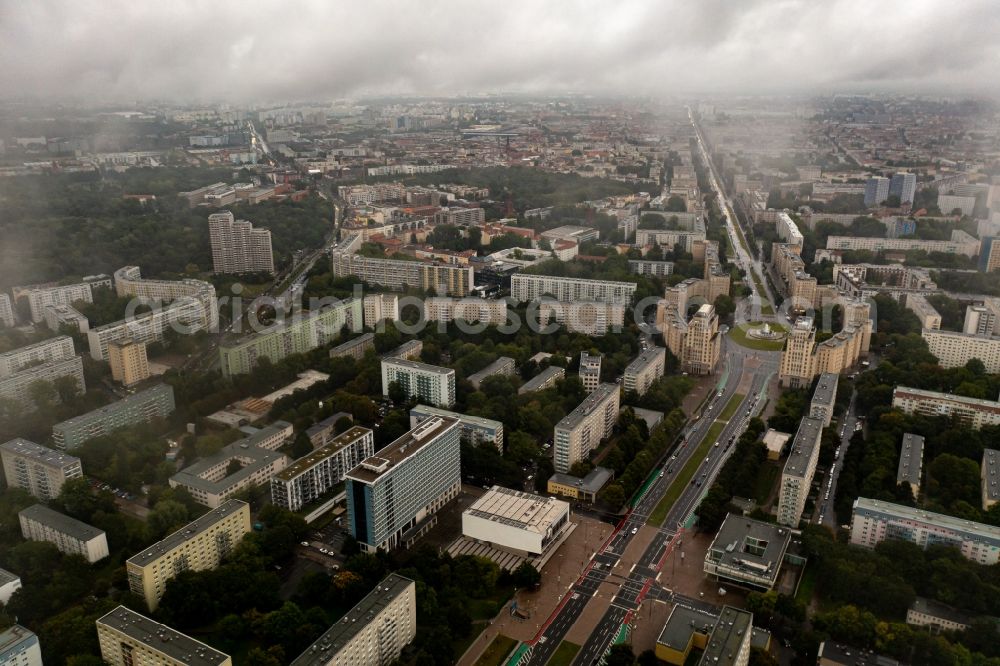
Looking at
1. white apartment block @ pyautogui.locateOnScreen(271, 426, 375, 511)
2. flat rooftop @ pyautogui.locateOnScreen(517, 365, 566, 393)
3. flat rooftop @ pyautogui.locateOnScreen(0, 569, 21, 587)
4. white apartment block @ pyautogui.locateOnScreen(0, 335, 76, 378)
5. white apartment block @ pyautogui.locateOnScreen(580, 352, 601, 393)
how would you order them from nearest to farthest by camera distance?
flat rooftop @ pyautogui.locateOnScreen(0, 569, 21, 587)
white apartment block @ pyautogui.locateOnScreen(271, 426, 375, 511)
flat rooftop @ pyautogui.locateOnScreen(517, 365, 566, 393)
white apartment block @ pyautogui.locateOnScreen(0, 335, 76, 378)
white apartment block @ pyautogui.locateOnScreen(580, 352, 601, 393)

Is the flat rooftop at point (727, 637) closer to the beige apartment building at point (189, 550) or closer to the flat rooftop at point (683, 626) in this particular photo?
the flat rooftop at point (683, 626)

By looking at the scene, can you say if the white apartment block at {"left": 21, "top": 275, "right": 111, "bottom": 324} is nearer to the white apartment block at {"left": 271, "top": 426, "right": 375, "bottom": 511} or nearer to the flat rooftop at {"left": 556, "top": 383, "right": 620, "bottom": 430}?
the white apartment block at {"left": 271, "top": 426, "right": 375, "bottom": 511}

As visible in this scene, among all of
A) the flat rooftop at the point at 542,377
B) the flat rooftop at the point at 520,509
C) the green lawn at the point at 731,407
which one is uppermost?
the flat rooftop at the point at 542,377

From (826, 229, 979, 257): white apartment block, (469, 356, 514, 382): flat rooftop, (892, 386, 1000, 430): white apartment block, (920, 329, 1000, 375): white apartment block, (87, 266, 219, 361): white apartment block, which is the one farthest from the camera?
(826, 229, 979, 257): white apartment block

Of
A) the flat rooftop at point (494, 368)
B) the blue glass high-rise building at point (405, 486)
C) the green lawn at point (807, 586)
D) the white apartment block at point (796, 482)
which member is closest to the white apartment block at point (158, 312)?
the flat rooftop at point (494, 368)

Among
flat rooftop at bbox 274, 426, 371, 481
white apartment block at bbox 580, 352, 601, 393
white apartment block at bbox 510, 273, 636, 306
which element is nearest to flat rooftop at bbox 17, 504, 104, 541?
flat rooftop at bbox 274, 426, 371, 481

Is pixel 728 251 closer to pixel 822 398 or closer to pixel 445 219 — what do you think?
pixel 445 219

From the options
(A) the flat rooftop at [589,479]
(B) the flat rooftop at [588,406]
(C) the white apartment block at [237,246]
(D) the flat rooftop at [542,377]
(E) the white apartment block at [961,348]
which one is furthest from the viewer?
(C) the white apartment block at [237,246]
